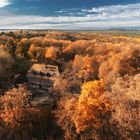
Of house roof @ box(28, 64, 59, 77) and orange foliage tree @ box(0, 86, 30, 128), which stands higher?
house roof @ box(28, 64, 59, 77)

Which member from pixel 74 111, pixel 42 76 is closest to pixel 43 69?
pixel 42 76

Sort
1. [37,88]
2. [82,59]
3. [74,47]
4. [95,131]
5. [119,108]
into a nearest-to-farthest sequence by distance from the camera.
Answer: [119,108]
[95,131]
[37,88]
[82,59]
[74,47]

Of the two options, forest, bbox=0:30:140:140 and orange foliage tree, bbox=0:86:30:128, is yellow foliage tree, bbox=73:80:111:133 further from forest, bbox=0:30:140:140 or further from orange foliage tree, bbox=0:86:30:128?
orange foliage tree, bbox=0:86:30:128

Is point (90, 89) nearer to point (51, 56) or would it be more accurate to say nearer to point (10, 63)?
point (10, 63)

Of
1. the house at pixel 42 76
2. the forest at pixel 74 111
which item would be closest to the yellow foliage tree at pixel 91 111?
the forest at pixel 74 111

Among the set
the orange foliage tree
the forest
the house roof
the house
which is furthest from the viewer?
the house roof

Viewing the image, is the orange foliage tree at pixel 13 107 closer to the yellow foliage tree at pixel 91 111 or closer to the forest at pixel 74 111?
the forest at pixel 74 111

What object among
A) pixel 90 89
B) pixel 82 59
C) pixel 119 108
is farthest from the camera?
pixel 82 59

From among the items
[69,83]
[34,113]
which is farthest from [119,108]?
[69,83]

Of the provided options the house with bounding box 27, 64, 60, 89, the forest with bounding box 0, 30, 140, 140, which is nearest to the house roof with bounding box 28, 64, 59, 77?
the house with bounding box 27, 64, 60, 89
